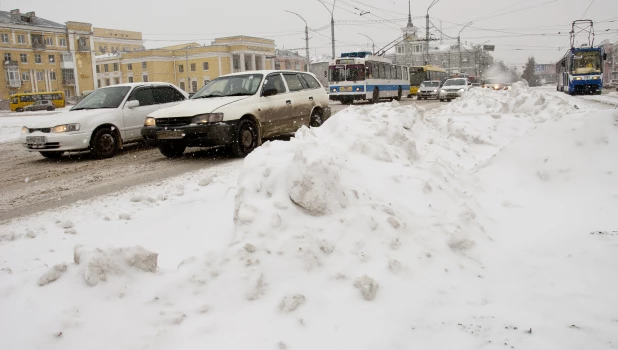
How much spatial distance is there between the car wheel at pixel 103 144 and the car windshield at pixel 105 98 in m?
0.74

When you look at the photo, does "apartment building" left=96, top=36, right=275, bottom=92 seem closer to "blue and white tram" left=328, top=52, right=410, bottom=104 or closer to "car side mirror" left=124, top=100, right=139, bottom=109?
"blue and white tram" left=328, top=52, right=410, bottom=104

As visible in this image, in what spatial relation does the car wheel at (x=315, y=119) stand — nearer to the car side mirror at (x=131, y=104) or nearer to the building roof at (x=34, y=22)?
the car side mirror at (x=131, y=104)

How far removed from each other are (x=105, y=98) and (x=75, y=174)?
121 inches

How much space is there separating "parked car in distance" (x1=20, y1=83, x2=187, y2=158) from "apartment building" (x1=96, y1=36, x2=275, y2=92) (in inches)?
2514

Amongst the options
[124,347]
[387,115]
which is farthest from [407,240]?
[387,115]

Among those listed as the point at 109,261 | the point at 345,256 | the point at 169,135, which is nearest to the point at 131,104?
the point at 169,135

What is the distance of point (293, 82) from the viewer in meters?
10.3

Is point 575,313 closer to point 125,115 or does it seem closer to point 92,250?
point 92,250

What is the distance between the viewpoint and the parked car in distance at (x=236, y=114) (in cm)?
816

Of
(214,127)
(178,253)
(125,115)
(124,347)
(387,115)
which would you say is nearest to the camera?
(124,347)

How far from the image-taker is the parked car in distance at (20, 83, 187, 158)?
29.5 feet

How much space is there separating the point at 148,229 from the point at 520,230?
3517 millimetres

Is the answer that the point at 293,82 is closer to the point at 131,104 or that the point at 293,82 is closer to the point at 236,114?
the point at 236,114

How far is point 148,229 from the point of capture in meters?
4.41
